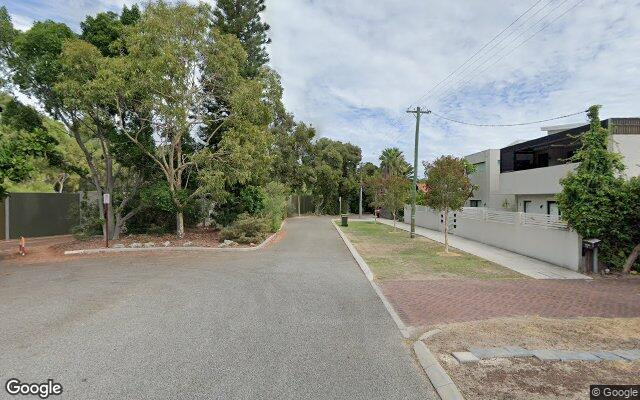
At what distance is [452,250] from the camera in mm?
16625

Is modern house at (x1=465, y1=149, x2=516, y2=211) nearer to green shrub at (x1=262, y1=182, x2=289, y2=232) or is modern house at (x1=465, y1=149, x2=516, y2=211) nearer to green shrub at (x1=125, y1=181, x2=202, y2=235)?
green shrub at (x1=262, y1=182, x2=289, y2=232)

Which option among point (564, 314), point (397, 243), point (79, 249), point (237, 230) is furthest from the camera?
point (397, 243)

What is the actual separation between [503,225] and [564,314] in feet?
35.1

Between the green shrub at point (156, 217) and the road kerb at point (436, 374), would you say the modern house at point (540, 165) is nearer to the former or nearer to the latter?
the road kerb at point (436, 374)

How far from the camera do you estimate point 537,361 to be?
15.9 ft

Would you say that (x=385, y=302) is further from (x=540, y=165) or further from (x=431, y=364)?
(x=540, y=165)

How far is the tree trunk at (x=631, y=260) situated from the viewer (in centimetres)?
1124

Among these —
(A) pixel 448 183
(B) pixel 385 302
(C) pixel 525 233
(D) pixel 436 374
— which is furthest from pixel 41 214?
(C) pixel 525 233

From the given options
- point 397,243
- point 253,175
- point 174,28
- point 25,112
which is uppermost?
point 174,28

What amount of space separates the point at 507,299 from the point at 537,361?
3670 millimetres

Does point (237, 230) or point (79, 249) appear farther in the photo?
point (237, 230)

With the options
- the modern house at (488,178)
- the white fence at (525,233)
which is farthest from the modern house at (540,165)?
the white fence at (525,233)

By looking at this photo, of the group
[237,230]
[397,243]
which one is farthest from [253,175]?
[397,243]

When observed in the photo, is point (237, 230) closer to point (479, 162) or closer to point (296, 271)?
point (296, 271)
